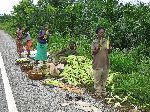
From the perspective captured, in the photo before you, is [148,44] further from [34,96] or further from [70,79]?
[34,96]

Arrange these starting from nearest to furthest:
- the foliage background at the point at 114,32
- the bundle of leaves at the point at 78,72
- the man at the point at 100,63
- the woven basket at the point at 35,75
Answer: the man at the point at 100,63
the foliage background at the point at 114,32
the bundle of leaves at the point at 78,72
the woven basket at the point at 35,75

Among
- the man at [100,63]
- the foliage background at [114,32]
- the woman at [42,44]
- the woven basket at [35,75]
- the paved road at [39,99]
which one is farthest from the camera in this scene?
the woman at [42,44]

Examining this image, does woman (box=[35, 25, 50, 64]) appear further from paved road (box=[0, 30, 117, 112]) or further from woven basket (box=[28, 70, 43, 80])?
paved road (box=[0, 30, 117, 112])

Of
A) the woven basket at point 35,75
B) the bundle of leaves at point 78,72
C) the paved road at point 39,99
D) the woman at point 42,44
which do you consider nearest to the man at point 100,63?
the paved road at point 39,99

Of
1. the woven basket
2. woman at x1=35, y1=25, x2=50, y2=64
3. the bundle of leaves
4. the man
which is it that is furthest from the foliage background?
woman at x1=35, y1=25, x2=50, y2=64

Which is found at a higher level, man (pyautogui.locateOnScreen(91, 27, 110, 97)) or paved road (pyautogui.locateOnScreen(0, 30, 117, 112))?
man (pyautogui.locateOnScreen(91, 27, 110, 97))

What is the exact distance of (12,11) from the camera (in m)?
44.5

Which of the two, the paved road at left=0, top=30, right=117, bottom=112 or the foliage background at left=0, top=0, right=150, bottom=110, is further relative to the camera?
the foliage background at left=0, top=0, right=150, bottom=110

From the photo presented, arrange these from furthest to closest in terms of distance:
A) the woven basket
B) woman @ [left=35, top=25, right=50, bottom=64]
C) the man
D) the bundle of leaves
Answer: woman @ [left=35, top=25, right=50, bottom=64]
the woven basket
the bundle of leaves
the man

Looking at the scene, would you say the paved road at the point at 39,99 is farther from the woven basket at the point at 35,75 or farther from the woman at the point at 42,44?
the woman at the point at 42,44

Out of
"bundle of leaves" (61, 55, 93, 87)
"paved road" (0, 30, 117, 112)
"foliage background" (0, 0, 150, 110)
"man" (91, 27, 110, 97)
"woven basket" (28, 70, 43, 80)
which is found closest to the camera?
"paved road" (0, 30, 117, 112)

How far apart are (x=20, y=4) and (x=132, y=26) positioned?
2147cm

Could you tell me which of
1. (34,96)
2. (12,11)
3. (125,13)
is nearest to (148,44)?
(125,13)

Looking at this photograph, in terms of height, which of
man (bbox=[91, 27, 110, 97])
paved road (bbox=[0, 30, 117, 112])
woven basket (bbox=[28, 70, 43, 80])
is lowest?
paved road (bbox=[0, 30, 117, 112])
